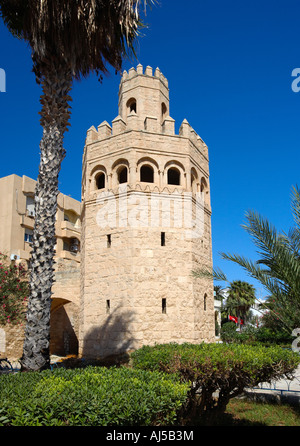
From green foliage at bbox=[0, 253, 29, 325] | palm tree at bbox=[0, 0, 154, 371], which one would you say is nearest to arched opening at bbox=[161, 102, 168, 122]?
palm tree at bbox=[0, 0, 154, 371]

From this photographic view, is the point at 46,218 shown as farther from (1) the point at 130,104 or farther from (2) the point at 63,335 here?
(2) the point at 63,335

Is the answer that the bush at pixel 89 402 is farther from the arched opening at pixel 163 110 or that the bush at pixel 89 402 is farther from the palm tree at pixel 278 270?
the arched opening at pixel 163 110

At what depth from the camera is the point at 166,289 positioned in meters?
13.4

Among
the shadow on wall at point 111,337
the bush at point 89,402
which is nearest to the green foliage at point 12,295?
the shadow on wall at point 111,337

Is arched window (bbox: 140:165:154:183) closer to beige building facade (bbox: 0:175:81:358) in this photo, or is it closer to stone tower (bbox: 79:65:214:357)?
stone tower (bbox: 79:65:214:357)

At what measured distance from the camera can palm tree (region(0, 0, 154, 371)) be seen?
7.36 meters

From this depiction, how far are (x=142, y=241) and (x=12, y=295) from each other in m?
5.02

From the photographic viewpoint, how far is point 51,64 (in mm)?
8078

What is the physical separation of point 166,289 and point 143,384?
8034 mm

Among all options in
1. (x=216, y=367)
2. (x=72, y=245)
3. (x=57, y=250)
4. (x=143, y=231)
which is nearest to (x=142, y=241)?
(x=143, y=231)

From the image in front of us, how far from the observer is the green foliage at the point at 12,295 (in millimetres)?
12516

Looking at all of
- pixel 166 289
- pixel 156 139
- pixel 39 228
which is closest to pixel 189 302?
pixel 166 289

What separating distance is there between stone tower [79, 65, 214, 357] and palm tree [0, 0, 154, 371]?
5.71 metres
